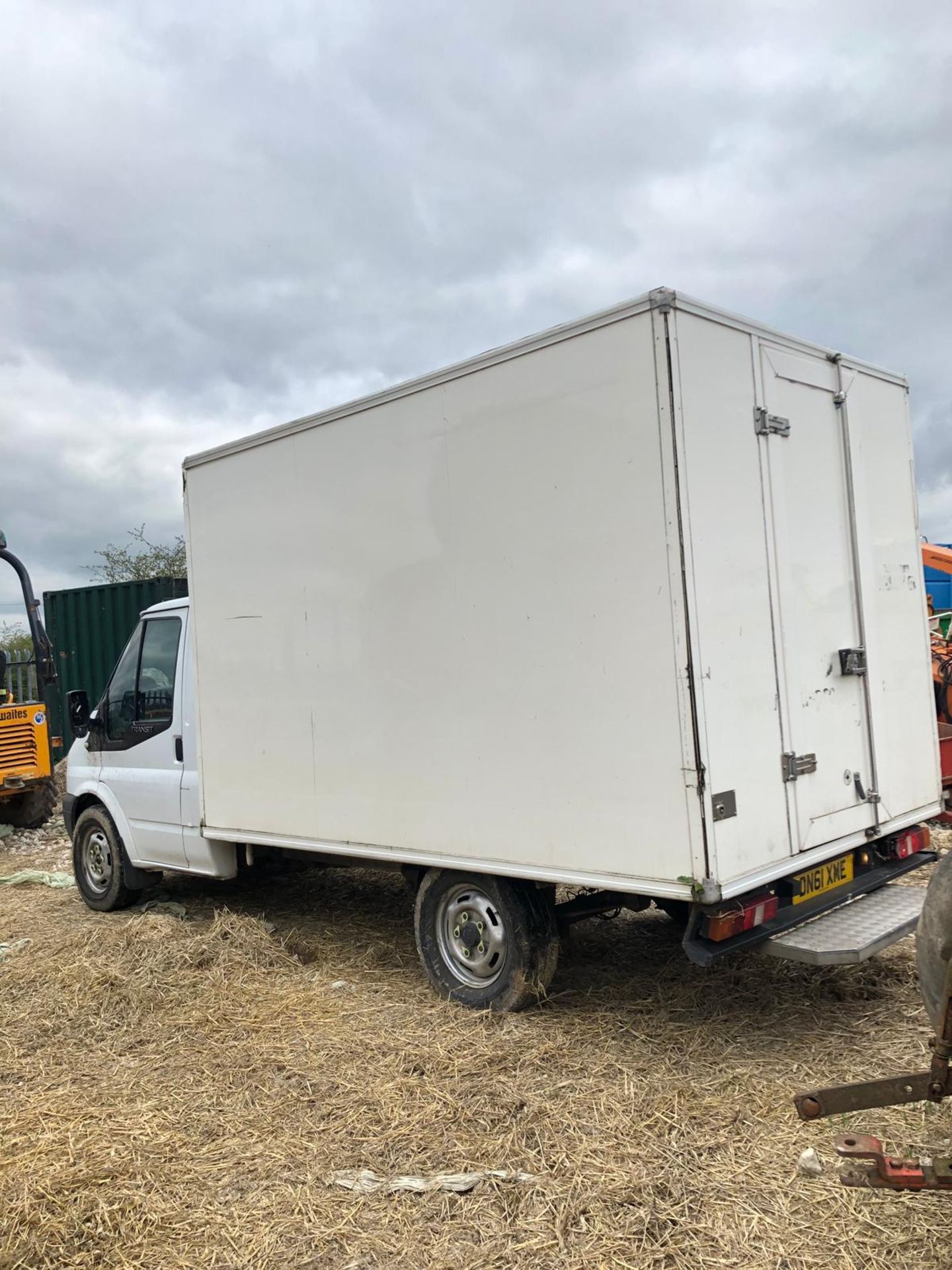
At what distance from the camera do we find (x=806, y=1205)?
9.45 ft

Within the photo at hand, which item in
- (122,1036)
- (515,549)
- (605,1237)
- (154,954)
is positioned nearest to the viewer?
(605,1237)

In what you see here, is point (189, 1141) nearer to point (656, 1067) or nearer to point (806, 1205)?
point (656, 1067)

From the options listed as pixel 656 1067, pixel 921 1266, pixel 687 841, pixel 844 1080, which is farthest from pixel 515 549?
pixel 921 1266

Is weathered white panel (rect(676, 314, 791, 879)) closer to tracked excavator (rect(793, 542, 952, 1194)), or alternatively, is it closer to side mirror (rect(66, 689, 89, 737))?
tracked excavator (rect(793, 542, 952, 1194))

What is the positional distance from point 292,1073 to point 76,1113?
0.85 meters

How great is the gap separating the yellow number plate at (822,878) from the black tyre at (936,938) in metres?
1.66

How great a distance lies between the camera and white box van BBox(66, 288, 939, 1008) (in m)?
3.73

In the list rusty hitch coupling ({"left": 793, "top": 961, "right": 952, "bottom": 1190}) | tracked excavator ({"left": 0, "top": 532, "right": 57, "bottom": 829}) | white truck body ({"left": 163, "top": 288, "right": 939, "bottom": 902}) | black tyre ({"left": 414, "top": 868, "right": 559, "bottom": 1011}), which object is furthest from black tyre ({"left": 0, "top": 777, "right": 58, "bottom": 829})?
rusty hitch coupling ({"left": 793, "top": 961, "right": 952, "bottom": 1190})

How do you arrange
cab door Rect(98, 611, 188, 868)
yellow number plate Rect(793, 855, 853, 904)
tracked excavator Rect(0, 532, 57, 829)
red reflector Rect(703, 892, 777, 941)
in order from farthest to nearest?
1. tracked excavator Rect(0, 532, 57, 829)
2. cab door Rect(98, 611, 188, 868)
3. yellow number plate Rect(793, 855, 853, 904)
4. red reflector Rect(703, 892, 777, 941)

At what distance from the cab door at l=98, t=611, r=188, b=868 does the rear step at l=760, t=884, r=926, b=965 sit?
13.2ft

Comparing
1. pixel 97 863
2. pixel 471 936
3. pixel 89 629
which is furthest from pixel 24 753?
pixel 471 936

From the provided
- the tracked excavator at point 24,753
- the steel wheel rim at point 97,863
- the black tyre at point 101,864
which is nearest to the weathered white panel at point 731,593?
the black tyre at point 101,864

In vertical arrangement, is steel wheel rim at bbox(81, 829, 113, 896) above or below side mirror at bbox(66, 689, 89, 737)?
below

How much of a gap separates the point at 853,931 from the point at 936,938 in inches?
68.2
